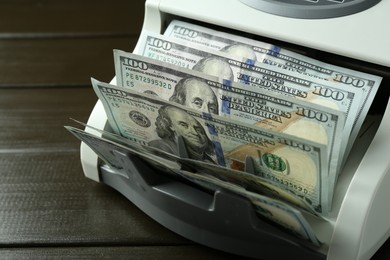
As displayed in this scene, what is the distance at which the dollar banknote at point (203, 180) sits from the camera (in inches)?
21.0

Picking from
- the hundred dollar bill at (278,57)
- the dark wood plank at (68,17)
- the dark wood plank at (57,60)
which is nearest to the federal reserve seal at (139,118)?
the hundred dollar bill at (278,57)

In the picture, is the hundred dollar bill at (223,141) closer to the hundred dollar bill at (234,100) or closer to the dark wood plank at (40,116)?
the hundred dollar bill at (234,100)

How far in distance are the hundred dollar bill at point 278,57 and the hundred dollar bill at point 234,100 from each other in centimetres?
5

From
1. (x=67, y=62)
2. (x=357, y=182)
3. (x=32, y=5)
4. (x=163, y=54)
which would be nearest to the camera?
(x=357, y=182)

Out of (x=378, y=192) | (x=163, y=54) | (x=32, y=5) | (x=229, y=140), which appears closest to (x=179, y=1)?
(x=163, y=54)

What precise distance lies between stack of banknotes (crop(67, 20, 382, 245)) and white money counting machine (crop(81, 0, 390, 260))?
0.01m

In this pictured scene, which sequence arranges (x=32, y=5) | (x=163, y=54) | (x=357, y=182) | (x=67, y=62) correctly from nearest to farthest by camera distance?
(x=357, y=182) < (x=163, y=54) < (x=67, y=62) < (x=32, y=5)

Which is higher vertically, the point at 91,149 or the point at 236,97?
the point at 236,97

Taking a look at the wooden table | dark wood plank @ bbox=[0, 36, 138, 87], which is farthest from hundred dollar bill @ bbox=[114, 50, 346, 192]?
dark wood plank @ bbox=[0, 36, 138, 87]

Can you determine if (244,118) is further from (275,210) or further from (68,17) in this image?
(68,17)

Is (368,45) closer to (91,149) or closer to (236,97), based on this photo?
(236,97)

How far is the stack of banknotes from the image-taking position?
550 millimetres

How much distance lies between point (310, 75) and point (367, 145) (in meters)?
0.08

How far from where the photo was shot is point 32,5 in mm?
1034
